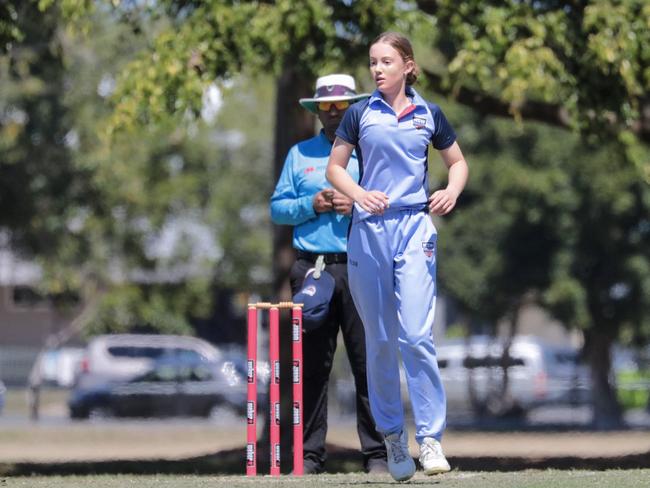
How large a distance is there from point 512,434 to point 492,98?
10.6 meters

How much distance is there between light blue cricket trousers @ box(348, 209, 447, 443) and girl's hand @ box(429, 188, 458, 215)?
7 cm

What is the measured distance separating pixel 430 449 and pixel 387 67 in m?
1.84

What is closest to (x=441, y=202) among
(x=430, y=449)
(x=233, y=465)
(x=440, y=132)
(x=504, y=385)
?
(x=440, y=132)

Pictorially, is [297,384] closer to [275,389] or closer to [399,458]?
[275,389]

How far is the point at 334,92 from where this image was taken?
27.5 feet

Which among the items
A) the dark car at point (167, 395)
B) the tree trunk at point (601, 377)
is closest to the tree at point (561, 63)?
the tree trunk at point (601, 377)

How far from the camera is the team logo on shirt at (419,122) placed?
687cm

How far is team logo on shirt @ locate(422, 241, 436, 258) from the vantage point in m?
6.79

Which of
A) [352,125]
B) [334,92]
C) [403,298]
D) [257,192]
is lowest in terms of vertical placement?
[403,298]

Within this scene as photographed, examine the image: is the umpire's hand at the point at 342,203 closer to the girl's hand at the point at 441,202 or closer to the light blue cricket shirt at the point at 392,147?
the light blue cricket shirt at the point at 392,147

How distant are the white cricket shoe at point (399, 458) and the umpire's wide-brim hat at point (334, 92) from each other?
2229 mm

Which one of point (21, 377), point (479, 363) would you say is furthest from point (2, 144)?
point (479, 363)

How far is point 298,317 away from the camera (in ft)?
25.4

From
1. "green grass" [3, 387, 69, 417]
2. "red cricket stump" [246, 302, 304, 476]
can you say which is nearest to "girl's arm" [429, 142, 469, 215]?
"red cricket stump" [246, 302, 304, 476]
